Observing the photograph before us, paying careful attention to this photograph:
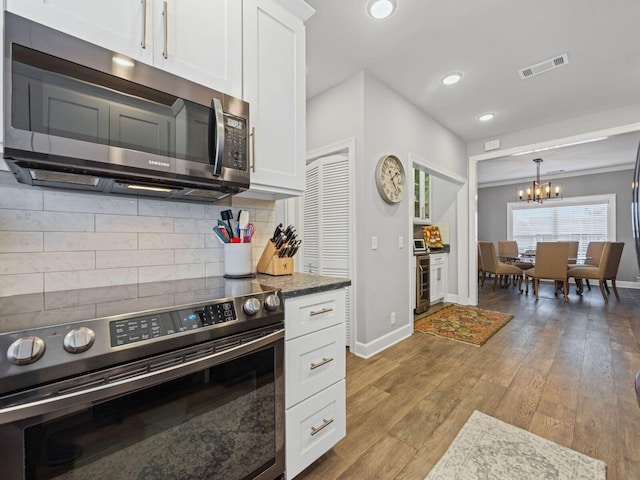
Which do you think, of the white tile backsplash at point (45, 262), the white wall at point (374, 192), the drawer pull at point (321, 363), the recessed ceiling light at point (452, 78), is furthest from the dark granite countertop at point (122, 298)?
the recessed ceiling light at point (452, 78)

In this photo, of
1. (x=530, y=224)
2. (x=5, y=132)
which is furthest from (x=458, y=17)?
(x=530, y=224)

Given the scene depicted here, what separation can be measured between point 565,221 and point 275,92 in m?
8.30

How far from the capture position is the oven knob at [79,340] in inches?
26.5

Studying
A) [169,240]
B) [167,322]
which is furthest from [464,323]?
[167,322]

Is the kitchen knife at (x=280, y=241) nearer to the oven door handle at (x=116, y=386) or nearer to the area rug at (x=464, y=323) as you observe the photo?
the oven door handle at (x=116, y=386)

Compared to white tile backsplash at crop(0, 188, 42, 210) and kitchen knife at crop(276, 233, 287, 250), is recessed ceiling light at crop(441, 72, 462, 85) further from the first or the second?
white tile backsplash at crop(0, 188, 42, 210)

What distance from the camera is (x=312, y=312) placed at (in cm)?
127

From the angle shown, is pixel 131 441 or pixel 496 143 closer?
pixel 131 441

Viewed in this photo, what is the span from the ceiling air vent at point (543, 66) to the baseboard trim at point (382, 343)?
110 inches

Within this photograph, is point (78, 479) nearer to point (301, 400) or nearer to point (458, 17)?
point (301, 400)

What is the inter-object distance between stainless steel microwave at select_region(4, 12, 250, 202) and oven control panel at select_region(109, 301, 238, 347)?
20.6 inches

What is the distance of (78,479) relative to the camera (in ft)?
2.40

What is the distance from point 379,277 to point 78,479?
239cm

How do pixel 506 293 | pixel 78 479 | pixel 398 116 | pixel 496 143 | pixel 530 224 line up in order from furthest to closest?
1. pixel 530 224
2. pixel 506 293
3. pixel 496 143
4. pixel 398 116
5. pixel 78 479
